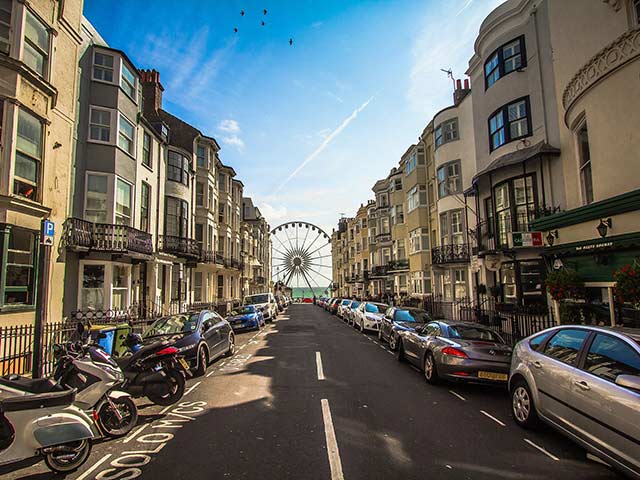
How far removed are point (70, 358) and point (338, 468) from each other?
4.00 m

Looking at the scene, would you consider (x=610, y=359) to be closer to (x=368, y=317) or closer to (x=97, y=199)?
(x=368, y=317)

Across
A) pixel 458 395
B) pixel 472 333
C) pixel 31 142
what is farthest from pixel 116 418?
pixel 31 142

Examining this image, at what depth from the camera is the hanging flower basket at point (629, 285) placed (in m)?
7.38

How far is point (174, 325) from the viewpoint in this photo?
34.9ft

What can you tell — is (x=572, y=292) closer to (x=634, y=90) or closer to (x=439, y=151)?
(x=634, y=90)

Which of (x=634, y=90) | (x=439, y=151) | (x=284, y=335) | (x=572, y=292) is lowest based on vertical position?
(x=284, y=335)

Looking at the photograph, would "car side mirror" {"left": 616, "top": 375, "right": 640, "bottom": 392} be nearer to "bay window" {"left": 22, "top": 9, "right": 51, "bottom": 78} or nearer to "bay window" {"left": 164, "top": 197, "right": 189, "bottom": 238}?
"bay window" {"left": 22, "top": 9, "right": 51, "bottom": 78}

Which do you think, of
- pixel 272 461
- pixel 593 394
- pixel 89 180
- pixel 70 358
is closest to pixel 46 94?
pixel 89 180

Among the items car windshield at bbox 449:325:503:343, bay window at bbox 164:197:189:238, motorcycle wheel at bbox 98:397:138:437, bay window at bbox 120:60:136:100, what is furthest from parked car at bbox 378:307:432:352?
bay window at bbox 120:60:136:100

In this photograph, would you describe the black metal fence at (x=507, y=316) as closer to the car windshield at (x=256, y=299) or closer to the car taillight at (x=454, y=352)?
the car taillight at (x=454, y=352)

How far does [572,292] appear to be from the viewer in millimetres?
10234

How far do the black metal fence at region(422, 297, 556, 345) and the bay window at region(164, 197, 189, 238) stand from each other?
1593 cm

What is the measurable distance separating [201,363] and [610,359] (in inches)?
322

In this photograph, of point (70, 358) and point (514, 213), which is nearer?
point (70, 358)
